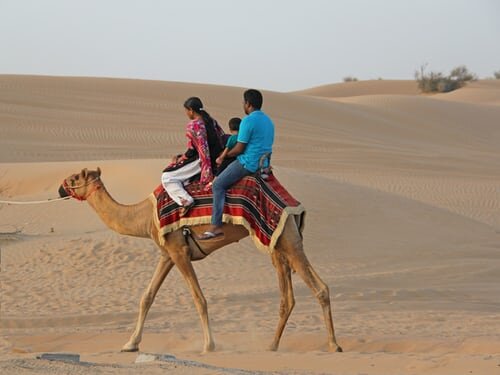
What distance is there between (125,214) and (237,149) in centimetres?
139

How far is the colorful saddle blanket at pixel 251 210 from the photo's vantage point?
9.80 metres

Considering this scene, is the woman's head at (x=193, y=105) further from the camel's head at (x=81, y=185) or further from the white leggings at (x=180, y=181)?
the camel's head at (x=81, y=185)

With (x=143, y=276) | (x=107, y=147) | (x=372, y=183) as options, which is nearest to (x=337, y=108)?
(x=107, y=147)

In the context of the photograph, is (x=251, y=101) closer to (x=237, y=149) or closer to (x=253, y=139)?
(x=253, y=139)

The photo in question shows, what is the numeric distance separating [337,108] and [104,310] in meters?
36.2

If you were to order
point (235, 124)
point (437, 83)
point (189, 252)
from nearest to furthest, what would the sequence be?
point (189, 252) < point (235, 124) < point (437, 83)

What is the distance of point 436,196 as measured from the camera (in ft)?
90.2

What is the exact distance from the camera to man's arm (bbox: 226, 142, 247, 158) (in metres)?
9.87

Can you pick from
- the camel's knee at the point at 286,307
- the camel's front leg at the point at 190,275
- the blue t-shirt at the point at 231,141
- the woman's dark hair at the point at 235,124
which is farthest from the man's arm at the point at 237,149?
the camel's knee at the point at 286,307

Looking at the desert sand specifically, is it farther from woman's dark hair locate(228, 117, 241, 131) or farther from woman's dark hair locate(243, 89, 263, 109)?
woman's dark hair locate(243, 89, 263, 109)

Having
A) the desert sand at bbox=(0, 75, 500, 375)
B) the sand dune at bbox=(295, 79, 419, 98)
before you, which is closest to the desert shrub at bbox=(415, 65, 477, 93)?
the sand dune at bbox=(295, 79, 419, 98)

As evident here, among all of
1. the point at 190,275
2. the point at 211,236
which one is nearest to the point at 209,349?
the point at 190,275

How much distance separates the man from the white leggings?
0.97 feet

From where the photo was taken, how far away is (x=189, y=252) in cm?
1015
